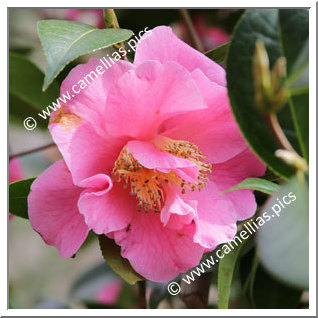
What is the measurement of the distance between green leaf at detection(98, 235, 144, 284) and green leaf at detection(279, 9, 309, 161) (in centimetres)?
27

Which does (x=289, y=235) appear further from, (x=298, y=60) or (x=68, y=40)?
(x=68, y=40)

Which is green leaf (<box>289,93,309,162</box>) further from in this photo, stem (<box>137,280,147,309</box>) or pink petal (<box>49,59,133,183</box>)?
stem (<box>137,280,147,309</box>)

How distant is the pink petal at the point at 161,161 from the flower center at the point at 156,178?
0.6 inches

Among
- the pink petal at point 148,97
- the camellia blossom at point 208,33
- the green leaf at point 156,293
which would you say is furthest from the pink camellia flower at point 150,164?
the camellia blossom at point 208,33

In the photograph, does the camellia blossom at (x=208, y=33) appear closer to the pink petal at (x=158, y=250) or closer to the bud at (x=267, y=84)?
the pink petal at (x=158, y=250)

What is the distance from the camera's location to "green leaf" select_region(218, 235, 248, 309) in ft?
2.56

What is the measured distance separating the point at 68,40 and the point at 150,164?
0.19 m

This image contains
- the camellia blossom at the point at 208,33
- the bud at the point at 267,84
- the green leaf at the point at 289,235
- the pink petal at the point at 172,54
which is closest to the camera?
the bud at the point at 267,84

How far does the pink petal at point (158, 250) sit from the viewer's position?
749 millimetres

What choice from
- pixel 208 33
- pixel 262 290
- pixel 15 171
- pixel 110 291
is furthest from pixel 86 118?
pixel 110 291

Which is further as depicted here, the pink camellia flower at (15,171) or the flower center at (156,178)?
the pink camellia flower at (15,171)

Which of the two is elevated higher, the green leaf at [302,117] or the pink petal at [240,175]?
the green leaf at [302,117]

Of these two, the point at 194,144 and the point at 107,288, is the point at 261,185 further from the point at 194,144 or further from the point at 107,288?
the point at 107,288
